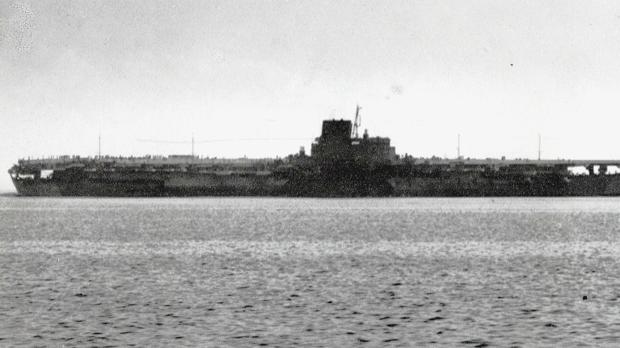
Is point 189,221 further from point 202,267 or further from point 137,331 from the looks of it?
point 137,331

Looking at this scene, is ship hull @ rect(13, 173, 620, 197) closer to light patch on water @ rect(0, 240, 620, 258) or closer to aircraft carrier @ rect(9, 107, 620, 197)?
aircraft carrier @ rect(9, 107, 620, 197)

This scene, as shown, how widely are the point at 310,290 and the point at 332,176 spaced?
2674 inches

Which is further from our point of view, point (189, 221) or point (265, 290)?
point (189, 221)

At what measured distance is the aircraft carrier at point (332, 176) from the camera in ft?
290

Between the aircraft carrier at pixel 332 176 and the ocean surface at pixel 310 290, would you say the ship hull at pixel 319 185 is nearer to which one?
the aircraft carrier at pixel 332 176

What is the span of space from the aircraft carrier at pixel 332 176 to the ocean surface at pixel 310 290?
155 feet

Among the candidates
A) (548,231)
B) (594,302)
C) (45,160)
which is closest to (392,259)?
(594,302)

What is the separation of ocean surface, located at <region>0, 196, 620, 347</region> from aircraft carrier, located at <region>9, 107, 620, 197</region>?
47.3 m

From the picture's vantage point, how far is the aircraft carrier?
88312 mm

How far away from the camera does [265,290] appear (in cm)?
2134

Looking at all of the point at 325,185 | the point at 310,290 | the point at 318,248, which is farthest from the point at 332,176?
the point at 310,290

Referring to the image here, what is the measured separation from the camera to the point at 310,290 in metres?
21.5

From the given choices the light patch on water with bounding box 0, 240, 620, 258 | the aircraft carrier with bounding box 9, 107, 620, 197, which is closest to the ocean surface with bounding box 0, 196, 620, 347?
the light patch on water with bounding box 0, 240, 620, 258

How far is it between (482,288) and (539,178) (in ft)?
234
